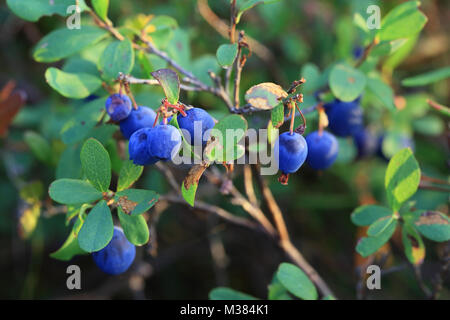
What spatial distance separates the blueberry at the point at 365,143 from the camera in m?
1.56

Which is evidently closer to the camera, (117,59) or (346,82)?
(117,59)

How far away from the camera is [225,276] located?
1.85 meters

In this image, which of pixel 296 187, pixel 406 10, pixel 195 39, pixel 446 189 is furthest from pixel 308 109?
pixel 195 39

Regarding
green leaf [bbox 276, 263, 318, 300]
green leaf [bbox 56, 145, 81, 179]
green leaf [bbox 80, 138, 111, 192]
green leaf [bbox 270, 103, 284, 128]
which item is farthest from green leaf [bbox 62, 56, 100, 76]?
green leaf [bbox 276, 263, 318, 300]

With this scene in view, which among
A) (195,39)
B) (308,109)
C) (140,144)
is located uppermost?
(195,39)

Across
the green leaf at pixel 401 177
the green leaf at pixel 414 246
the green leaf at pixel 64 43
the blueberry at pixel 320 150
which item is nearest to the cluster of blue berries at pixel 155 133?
the green leaf at pixel 64 43

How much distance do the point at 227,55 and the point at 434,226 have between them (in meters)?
0.58

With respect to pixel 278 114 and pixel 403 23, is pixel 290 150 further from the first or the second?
pixel 403 23

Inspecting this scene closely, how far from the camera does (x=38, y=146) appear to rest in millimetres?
1430

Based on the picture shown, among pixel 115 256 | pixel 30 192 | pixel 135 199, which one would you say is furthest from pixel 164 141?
pixel 30 192

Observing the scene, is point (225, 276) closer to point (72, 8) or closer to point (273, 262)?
point (273, 262)

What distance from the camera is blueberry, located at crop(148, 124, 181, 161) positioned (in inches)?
29.4

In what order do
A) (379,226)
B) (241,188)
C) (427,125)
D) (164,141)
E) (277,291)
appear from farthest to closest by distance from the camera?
(241,188) < (427,125) < (277,291) < (379,226) < (164,141)
